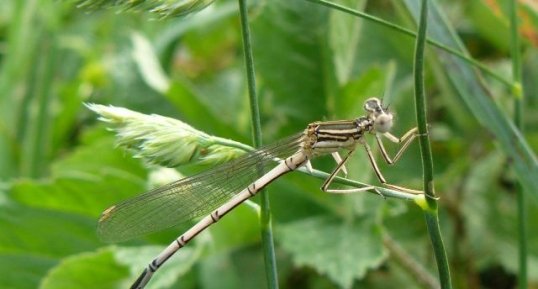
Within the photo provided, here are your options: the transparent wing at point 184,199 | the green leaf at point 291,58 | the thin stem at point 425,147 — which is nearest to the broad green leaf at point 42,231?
the transparent wing at point 184,199

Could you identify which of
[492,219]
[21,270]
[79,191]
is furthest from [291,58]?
[21,270]

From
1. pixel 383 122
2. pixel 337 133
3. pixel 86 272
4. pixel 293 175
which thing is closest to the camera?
pixel 383 122

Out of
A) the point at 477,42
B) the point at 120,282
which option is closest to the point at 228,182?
the point at 120,282

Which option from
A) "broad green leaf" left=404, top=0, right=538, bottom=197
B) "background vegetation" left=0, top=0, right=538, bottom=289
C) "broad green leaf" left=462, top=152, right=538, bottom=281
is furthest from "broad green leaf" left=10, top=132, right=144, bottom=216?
"broad green leaf" left=462, top=152, right=538, bottom=281

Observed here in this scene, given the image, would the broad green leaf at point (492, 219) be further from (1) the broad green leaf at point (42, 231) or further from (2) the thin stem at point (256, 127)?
(2) the thin stem at point (256, 127)

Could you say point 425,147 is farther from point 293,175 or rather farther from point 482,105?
point 293,175

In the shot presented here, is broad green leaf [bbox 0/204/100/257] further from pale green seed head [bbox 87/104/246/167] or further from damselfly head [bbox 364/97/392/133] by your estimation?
pale green seed head [bbox 87/104/246/167]

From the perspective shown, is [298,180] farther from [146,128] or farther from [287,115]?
[146,128]
